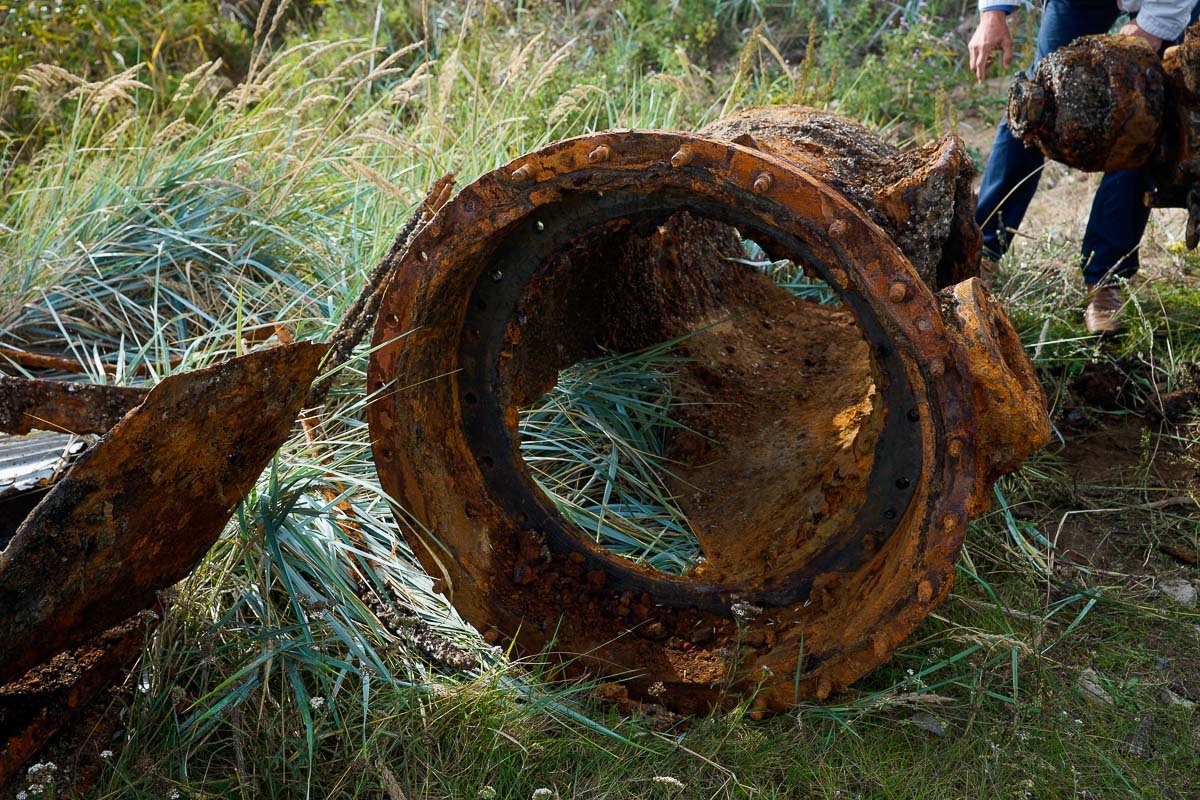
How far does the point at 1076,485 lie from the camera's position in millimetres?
2938

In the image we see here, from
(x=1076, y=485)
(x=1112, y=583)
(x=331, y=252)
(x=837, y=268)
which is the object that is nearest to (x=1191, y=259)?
(x=1076, y=485)

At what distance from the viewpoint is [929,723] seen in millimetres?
2076

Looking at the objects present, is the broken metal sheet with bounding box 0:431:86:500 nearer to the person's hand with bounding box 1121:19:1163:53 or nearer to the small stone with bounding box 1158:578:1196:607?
the small stone with bounding box 1158:578:1196:607

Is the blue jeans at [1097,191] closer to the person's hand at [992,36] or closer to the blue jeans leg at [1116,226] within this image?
the blue jeans leg at [1116,226]

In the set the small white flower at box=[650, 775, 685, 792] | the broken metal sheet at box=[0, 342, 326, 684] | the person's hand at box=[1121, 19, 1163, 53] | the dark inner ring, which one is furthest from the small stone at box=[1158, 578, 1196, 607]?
the broken metal sheet at box=[0, 342, 326, 684]

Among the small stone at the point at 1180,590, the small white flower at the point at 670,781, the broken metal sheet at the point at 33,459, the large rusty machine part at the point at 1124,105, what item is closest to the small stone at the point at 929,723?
the small white flower at the point at 670,781

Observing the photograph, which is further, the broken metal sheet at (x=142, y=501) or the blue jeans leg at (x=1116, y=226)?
the blue jeans leg at (x=1116, y=226)

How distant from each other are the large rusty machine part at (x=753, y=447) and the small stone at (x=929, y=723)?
256 millimetres

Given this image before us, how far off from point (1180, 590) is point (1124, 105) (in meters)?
1.19

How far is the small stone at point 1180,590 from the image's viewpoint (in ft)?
8.26

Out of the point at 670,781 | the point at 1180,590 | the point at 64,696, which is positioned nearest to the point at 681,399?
the point at 670,781

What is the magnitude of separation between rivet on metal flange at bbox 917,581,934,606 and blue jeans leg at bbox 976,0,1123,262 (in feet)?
6.01

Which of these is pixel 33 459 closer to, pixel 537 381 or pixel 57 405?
pixel 57 405

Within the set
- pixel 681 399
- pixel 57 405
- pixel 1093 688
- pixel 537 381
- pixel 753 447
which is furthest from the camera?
pixel 681 399
